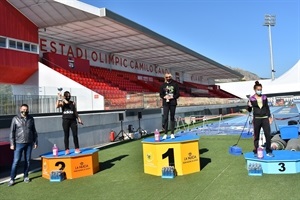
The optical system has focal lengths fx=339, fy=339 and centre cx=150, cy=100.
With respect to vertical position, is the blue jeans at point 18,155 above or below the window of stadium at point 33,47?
below

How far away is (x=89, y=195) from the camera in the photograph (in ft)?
20.2

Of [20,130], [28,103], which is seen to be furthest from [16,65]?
[20,130]

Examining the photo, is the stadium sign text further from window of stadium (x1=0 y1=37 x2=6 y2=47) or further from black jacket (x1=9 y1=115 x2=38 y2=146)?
black jacket (x1=9 y1=115 x2=38 y2=146)

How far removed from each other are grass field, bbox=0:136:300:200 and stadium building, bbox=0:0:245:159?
3.76m

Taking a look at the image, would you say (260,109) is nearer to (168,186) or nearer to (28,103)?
(168,186)

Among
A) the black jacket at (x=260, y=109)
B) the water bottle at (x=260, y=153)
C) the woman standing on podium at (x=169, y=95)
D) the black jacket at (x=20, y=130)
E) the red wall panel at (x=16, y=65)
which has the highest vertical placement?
the red wall panel at (x=16, y=65)

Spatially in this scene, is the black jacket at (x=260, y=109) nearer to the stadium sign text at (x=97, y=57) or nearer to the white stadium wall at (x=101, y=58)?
the white stadium wall at (x=101, y=58)

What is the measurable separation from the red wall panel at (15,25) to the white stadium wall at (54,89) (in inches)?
75.1

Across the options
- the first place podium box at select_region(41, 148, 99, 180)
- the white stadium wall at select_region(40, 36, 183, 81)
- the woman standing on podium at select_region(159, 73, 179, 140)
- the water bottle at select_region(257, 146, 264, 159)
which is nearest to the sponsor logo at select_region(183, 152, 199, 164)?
the woman standing on podium at select_region(159, 73, 179, 140)

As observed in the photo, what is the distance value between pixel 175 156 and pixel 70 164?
2.44 meters

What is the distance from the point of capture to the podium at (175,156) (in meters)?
7.33

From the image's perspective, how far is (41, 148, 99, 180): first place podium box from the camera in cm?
779

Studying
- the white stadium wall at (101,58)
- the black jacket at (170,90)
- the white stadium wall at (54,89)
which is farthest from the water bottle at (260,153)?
the white stadium wall at (101,58)

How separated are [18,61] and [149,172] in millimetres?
14140
